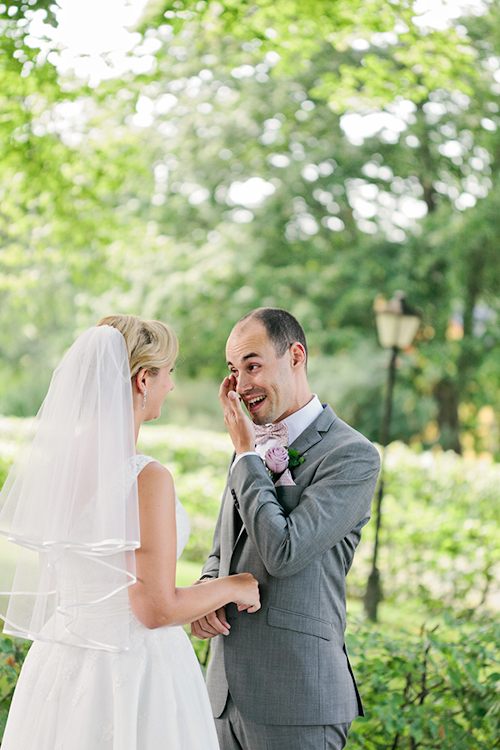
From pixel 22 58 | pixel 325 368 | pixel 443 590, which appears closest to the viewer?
pixel 22 58

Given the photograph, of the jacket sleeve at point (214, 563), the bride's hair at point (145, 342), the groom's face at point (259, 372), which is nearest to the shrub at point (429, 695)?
the jacket sleeve at point (214, 563)

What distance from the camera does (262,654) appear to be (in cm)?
231

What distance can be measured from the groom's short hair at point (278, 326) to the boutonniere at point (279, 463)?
15.2 inches

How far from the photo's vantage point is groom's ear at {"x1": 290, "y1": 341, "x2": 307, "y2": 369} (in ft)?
8.64

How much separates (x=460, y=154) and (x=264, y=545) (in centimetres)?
1952

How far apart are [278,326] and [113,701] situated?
4.70 ft

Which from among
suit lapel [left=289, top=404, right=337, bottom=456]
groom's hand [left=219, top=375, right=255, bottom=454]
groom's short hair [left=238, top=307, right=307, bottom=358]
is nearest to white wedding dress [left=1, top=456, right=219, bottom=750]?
groom's hand [left=219, top=375, right=255, bottom=454]

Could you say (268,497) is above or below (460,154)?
above

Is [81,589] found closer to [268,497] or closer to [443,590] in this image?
[268,497]

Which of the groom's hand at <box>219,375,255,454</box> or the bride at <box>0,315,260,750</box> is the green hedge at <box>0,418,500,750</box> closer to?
the bride at <box>0,315,260,750</box>

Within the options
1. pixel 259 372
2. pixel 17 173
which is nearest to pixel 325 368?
pixel 17 173

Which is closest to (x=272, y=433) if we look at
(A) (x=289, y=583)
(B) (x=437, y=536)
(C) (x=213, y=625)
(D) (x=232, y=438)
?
(D) (x=232, y=438)

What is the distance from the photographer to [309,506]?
2.23m

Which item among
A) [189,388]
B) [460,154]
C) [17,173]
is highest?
[17,173]
